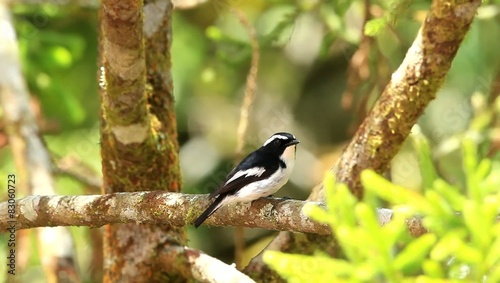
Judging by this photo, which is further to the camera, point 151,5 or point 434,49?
point 151,5

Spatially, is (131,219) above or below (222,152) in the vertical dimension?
above

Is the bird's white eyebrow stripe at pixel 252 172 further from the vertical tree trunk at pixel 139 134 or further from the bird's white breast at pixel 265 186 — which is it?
the vertical tree trunk at pixel 139 134

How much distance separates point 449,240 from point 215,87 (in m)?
7.49

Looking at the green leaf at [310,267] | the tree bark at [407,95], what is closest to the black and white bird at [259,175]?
the tree bark at [407,95]

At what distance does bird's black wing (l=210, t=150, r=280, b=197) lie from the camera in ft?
13.3

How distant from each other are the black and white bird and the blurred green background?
34.1 inches

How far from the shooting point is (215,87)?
9.02 m

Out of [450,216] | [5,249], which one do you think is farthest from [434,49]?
[5,249]

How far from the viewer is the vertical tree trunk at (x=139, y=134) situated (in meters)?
3.86

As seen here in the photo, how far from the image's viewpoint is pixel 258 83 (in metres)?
9.30

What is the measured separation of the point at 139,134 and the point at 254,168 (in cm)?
64

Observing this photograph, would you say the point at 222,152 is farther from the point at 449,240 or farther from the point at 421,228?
the point at 449,240

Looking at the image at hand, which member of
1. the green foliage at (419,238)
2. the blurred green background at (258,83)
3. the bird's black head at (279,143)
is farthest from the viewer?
the blurred green background at (258,83)

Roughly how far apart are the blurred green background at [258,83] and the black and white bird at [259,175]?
0.87 meters
